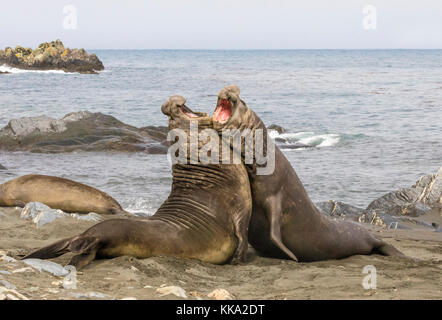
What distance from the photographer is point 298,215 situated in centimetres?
681

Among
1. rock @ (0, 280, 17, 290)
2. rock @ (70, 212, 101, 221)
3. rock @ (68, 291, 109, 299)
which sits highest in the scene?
rock @ (0, 280, 17, 290)

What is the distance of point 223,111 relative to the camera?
671cm

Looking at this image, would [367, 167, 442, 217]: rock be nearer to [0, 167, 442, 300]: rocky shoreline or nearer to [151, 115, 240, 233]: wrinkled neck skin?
[0, 167, 442, 300]: rocky shoreline

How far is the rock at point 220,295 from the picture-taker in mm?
4828

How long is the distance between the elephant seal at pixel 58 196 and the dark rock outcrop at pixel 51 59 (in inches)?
2522

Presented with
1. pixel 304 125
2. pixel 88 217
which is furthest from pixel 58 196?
pixel 304 125

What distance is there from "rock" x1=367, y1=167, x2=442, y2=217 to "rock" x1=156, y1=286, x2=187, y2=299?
6.99 meters

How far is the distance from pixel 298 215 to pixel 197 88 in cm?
4195

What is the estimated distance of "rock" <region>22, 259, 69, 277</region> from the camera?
5270 millimetres

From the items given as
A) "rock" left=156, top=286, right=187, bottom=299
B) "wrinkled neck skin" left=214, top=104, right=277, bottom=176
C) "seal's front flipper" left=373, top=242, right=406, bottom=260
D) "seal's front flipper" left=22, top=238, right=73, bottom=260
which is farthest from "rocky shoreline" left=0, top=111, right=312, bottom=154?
"rock" left=156, top=286, right=187, bottom=299

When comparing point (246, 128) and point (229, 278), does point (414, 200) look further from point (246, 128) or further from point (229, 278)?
point (229, 278)

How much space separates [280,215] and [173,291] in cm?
203

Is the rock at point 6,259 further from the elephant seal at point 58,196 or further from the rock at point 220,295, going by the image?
the elephant seal at point 58,196

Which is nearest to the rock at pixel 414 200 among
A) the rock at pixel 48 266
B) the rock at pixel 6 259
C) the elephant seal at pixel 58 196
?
the elephant seal at pixel 58 196
